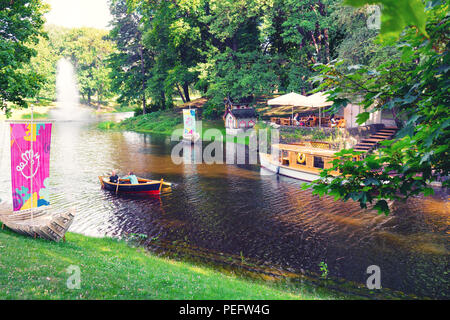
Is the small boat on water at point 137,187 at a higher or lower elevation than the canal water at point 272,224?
higher

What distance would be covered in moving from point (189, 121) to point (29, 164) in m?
33.5

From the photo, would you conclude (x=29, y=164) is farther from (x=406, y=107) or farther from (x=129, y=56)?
(x=129, y=56)

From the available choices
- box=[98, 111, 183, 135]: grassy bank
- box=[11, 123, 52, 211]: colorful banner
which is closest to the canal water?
box=[11, 123, 52, 211]: colorful banner

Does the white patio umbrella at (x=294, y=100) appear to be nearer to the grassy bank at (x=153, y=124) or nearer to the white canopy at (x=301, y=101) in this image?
the white canopy at (x=301, y=101)

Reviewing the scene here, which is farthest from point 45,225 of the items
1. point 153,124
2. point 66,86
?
point 66,86

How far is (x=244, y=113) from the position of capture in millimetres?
51406

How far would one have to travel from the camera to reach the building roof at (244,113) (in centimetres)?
5106

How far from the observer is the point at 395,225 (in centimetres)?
1780

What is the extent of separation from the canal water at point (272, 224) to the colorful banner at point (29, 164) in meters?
3.95

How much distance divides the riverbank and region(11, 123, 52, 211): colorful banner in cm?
151
